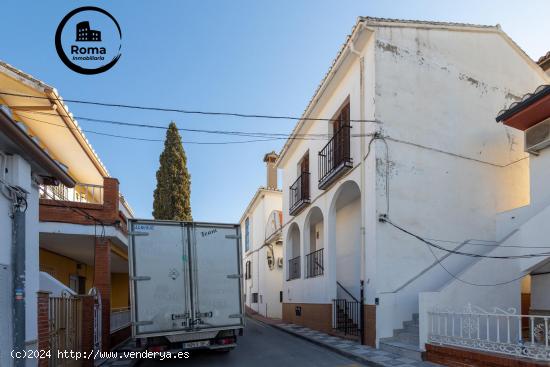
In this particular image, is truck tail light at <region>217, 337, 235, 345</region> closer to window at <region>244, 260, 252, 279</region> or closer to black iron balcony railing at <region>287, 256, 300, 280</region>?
black iron balcony railing at <region>287, 256, 300, 280</region>

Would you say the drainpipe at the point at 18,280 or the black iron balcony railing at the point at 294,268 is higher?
the drainpipe at the point at 18,280

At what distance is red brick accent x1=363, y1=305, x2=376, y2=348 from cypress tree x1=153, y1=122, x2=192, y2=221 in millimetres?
12837

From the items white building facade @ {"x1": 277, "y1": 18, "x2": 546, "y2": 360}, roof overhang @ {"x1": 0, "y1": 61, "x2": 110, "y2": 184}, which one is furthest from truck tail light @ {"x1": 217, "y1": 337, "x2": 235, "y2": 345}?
roof overhang @ {"x1": 0, "y1": 61, "x2": 110, "y2": 184}

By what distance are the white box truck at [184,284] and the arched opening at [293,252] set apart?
29.2 feet

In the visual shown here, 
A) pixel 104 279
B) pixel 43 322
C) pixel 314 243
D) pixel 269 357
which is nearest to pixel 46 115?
pixel 104 279

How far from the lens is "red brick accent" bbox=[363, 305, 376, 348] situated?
9820mm

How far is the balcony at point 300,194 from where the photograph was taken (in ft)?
52.5

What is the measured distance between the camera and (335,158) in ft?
43.2

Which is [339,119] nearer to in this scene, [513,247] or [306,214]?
[306,214]

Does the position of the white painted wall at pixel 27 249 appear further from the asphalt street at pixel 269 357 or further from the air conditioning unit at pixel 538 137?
the air conditioning unit at pixel 538 137

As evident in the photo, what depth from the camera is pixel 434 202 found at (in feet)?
35.7

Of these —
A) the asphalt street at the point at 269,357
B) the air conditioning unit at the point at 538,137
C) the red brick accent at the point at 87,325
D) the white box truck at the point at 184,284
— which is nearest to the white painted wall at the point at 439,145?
the asphalt street at the point at 269,357

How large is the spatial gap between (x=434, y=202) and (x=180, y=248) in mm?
6291

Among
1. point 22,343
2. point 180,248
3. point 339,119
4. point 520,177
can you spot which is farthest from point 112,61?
point 520,177
